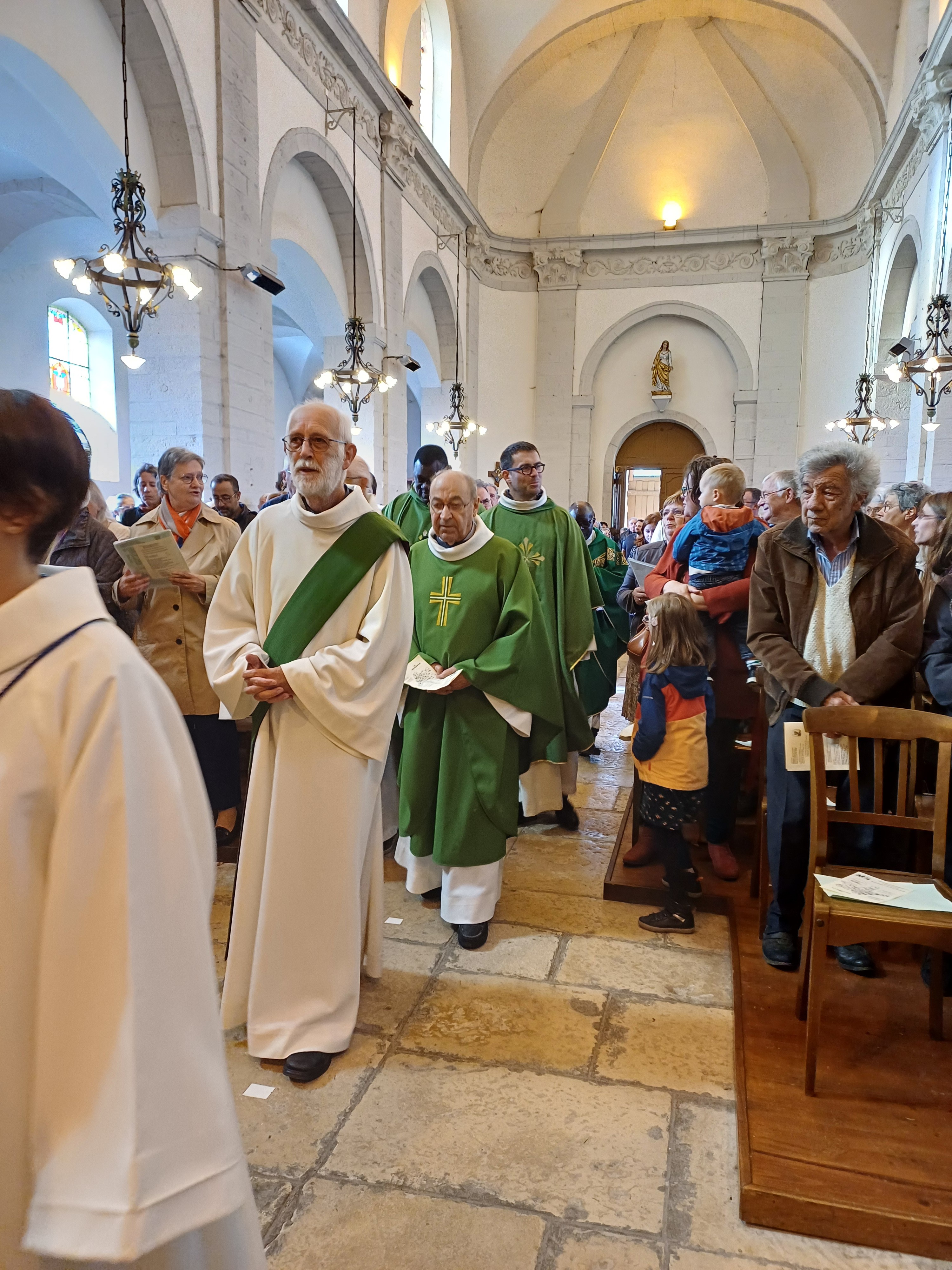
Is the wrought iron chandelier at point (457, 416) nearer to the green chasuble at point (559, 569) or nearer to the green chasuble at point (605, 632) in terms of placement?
the green chasuble at point (605, 632)

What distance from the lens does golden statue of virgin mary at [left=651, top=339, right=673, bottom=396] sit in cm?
1549

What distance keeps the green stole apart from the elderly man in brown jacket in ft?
4.67

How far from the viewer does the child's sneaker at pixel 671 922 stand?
3.28 metres

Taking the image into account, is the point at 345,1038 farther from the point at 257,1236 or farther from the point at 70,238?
the point at 70,238

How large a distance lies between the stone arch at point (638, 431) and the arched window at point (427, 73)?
599 cm

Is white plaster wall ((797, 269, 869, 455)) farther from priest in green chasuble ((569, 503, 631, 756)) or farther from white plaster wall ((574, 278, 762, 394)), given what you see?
priest in green chasuble ((569, 503, 631, 756))

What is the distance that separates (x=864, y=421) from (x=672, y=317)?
569 cm

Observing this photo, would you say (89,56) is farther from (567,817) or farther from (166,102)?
(567,817)

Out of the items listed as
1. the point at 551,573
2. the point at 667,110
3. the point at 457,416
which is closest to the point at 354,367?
the point at 457,416

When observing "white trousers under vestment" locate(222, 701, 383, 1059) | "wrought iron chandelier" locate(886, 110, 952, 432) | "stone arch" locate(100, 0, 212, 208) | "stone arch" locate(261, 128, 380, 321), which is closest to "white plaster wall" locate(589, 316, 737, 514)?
"wrought iron chandelier" locate(886, 110, 952, 432)

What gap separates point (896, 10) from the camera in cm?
1231

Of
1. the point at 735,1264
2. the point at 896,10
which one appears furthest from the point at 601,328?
the point at 735,1264

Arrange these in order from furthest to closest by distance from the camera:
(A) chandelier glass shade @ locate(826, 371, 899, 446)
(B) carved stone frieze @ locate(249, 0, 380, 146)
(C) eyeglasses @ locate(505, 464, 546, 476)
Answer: (A) chandelier glass shade @ locate(826, 371, 899, 446)
(B) carved stone frieze @ locate(249, 0, 380, 146)
(C) eyeglasses @ locate(505, 464, 546, 476)

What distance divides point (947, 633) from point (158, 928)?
8.35 ft
